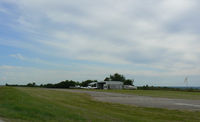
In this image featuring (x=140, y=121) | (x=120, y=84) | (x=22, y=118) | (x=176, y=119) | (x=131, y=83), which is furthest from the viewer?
(x=131, y=83)

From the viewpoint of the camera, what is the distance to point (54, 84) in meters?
93.9

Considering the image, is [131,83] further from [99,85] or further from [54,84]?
[54,84]

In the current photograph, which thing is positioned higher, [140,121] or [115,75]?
[115,75]

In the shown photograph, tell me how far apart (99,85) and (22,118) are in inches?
3177

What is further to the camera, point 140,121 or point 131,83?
point 131,83

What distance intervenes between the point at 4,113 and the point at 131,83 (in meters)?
103

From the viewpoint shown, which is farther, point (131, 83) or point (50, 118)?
point (131, 83)

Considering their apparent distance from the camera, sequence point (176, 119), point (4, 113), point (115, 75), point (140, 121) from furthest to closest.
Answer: point (115, 75)
point (176, 119)
point (140, 121)
point (4, 113)

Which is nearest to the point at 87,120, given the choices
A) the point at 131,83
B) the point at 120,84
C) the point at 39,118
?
the point at 39,118

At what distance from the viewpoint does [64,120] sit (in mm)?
10633

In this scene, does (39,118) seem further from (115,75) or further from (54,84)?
(115,75)

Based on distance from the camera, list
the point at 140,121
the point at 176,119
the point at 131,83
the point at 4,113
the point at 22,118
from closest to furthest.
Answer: the point at 22,118 → the point at 4,113 → the point at 140,121 → the point at 176,119 → the point at 131,83

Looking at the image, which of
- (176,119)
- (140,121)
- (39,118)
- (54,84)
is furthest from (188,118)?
(54,84)

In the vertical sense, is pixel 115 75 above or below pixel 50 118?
above
